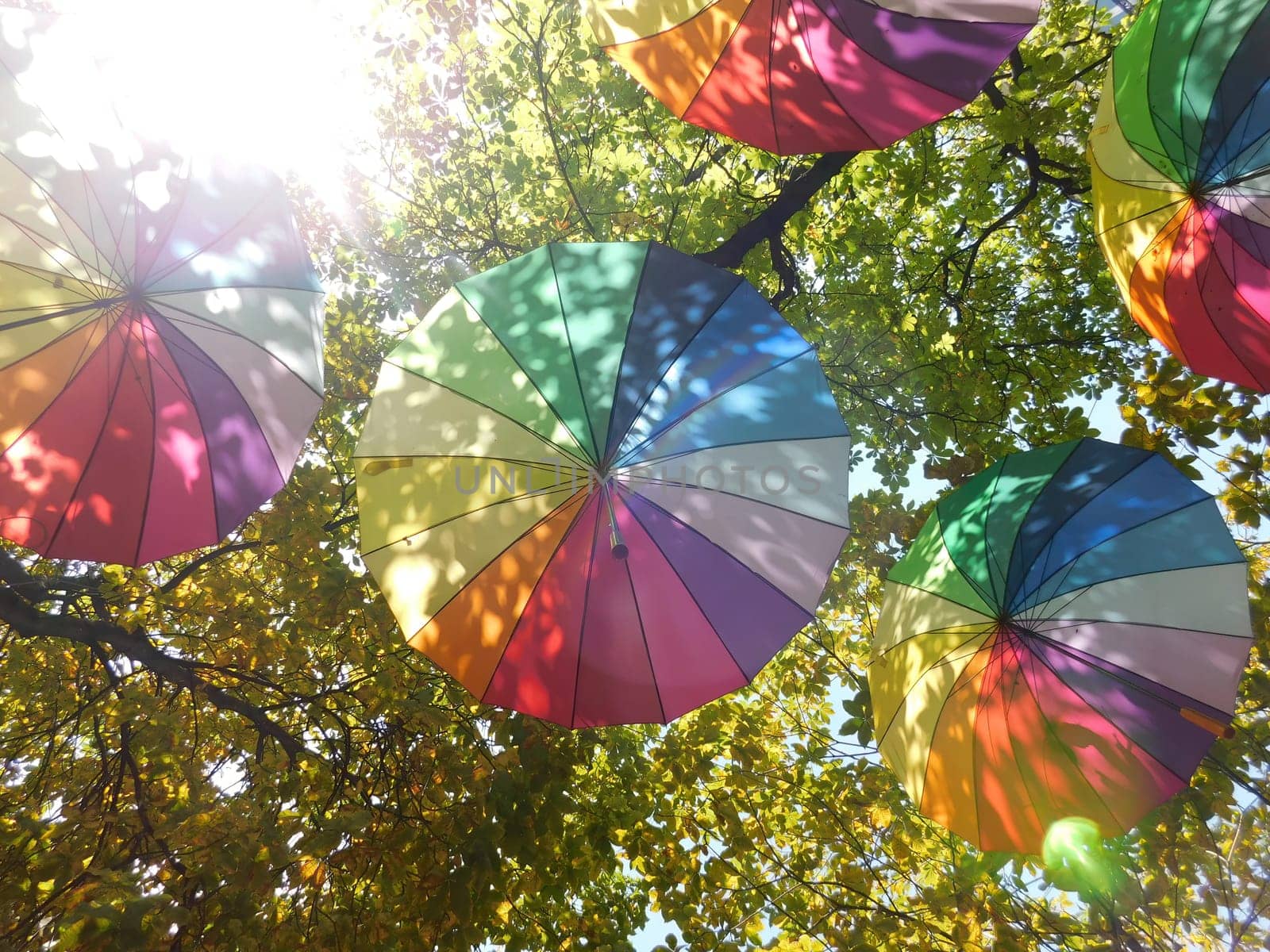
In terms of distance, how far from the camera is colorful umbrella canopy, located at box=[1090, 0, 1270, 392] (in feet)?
8.66

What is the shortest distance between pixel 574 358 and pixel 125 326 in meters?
1.95

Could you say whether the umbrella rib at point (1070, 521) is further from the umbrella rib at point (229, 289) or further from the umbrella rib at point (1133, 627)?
the umbrella rib at point (229, 289)

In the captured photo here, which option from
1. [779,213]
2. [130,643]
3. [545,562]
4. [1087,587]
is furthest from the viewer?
[779,213]

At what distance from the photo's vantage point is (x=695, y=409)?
2.77 m

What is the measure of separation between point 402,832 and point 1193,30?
5.33 m

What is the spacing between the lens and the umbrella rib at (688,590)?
8.73ft

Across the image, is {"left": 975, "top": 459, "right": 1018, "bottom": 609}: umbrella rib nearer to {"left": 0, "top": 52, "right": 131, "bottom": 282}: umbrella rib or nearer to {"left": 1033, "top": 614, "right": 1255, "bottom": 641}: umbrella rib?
{"left": 1033, "top": 614, "right": 1255, "bottom": 641}: umbrella rib

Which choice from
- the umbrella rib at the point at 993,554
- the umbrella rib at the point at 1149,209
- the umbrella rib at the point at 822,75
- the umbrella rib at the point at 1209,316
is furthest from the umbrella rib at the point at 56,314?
the umbrella rib at the point at 1209,316

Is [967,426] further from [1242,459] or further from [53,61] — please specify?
[53,61]

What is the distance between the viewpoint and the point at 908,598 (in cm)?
335

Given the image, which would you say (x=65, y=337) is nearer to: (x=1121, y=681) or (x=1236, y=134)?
(x=1121, y=681)

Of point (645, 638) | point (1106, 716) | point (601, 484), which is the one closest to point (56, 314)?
point (601, 484)

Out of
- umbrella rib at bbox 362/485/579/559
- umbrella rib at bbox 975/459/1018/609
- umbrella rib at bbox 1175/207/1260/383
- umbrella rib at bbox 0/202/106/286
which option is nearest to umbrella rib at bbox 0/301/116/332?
umbrella rib at bbox 0/202/106/286

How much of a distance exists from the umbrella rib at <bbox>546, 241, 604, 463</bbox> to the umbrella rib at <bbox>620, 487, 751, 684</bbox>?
0.68 ft
